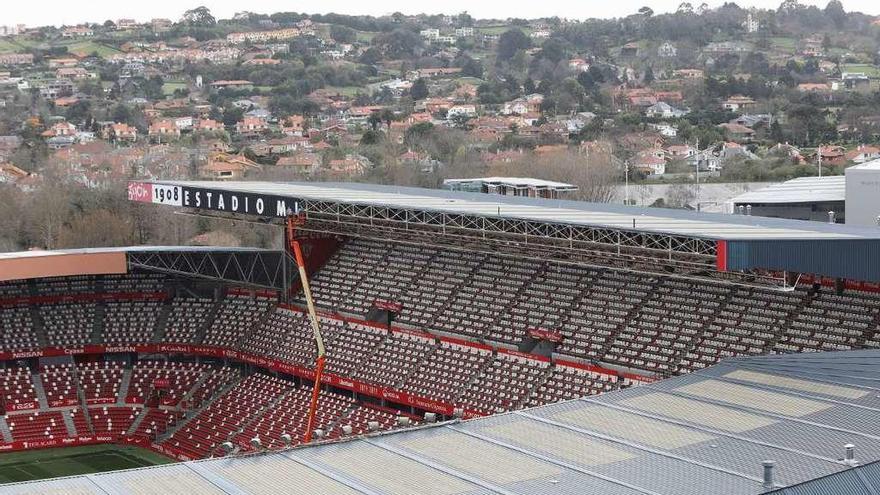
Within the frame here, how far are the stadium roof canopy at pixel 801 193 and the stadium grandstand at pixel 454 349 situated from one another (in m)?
15.8

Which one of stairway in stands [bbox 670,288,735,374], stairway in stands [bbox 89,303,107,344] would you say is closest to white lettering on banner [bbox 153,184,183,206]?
stairway in stands [bbox 89,303,107,344]

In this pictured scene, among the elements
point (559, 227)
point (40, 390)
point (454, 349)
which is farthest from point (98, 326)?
point (559, 227)

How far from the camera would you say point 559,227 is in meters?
42.4

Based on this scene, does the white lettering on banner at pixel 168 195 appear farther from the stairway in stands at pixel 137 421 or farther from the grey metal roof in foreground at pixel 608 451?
the grey metal roof in foreground at pixel 608 451

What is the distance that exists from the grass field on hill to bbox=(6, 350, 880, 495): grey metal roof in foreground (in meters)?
21.2

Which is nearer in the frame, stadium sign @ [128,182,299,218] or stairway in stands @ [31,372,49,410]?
stadium sign @ [128,182,299,218]

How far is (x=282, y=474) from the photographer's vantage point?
86.2ft

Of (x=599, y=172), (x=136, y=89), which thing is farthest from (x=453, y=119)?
(x=599, y=172)

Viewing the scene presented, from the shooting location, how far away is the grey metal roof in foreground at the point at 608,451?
82.7 feet

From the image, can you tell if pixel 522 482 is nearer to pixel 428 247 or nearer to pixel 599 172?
pixel 428 247

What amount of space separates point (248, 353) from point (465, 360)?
11.8m

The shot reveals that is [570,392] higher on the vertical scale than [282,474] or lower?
lower

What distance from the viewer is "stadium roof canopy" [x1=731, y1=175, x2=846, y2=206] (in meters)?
59.6

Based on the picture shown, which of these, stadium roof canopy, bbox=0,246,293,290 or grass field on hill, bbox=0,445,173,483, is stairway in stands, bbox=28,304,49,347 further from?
grass field on hill, bbox=0,445,173,483
